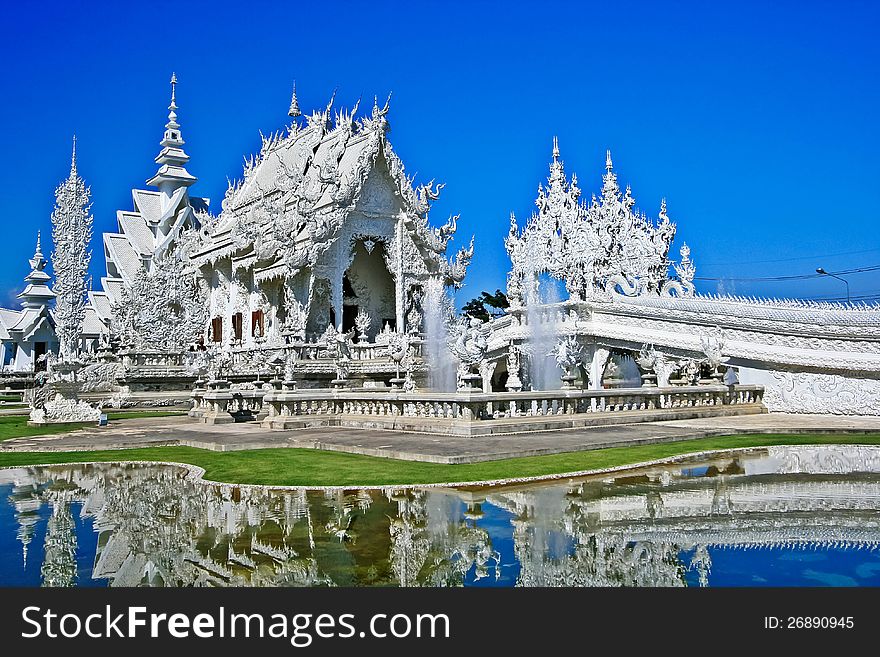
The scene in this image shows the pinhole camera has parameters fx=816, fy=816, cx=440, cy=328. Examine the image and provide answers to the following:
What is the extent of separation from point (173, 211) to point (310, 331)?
68.9 ft

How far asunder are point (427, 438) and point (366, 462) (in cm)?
243

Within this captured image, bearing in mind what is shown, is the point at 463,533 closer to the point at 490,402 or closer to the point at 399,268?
the point at 490,402

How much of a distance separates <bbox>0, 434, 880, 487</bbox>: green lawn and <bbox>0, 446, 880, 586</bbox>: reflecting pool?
561 millimetres

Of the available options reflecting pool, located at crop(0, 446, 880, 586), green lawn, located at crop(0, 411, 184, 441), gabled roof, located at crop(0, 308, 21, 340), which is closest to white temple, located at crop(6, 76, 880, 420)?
green lawn, located at crop(0, 411, 184, 441)

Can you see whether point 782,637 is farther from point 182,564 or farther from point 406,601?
point 182,564

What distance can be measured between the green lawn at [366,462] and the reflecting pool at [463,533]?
561mm

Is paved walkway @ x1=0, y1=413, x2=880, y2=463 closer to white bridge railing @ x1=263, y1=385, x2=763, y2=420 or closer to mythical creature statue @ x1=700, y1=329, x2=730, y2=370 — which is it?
white bridge railing @ x1=263, y1=385, x2=763, y2=420

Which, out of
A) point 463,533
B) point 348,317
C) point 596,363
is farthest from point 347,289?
point 463,533

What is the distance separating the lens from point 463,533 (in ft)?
20.7

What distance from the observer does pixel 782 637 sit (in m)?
4.08

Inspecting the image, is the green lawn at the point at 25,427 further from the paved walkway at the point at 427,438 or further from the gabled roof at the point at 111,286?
the gabled roof at the point at 111,286

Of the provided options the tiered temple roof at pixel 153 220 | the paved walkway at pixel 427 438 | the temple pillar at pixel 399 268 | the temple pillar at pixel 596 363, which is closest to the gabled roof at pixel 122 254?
the tiered temple roof at pixel 153 220

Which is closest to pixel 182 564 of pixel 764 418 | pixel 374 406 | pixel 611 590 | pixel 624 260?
pixel 611 590

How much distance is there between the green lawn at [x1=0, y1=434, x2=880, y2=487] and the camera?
9039mm
